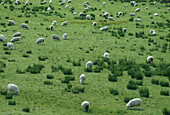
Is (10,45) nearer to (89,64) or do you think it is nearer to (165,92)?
(89,64)

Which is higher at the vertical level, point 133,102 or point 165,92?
point 165,92

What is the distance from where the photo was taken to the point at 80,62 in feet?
74.6

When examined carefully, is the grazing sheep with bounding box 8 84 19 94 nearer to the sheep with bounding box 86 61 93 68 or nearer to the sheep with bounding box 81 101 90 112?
the sheep with bounding box 81 101 90 112

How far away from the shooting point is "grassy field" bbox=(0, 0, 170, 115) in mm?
15031

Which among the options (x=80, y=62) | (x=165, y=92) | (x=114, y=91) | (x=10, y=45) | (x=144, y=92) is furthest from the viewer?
(x=10, y=45)

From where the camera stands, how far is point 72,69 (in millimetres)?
21000

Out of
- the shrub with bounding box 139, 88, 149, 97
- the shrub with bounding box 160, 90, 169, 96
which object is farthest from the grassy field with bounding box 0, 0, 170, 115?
the shrub with bounding box 139, 88, 149, 97

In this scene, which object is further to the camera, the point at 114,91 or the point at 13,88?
the point at 114,91

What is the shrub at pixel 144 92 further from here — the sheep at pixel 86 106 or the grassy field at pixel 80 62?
the sheep at pixel 86 106

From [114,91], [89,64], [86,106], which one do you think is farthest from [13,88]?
[89,64]

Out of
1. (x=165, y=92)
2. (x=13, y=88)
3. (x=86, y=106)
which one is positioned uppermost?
(x=13, y=88)

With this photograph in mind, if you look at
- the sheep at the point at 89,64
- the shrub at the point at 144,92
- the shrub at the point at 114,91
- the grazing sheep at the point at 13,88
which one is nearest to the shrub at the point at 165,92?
the shrub at the point at 144,92

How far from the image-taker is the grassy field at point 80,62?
592 inches

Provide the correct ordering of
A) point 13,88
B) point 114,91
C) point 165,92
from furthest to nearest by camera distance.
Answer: point 165,92
point 114,91
point 13,88
